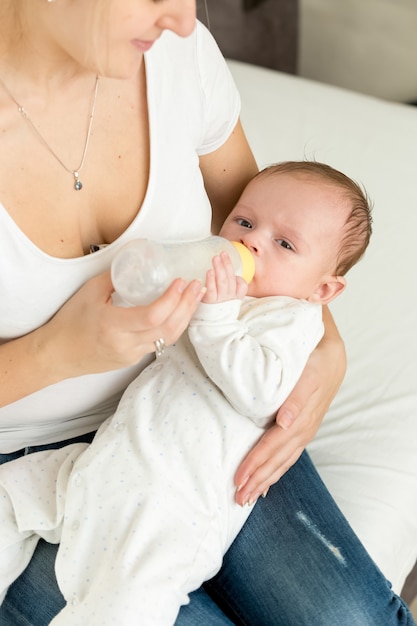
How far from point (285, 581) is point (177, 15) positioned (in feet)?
2.43

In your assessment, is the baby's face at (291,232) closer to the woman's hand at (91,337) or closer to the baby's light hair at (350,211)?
the baby's light hair at (350,211)

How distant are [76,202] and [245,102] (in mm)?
1002

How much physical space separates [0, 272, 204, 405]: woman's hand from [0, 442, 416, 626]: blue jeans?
10.7 inches

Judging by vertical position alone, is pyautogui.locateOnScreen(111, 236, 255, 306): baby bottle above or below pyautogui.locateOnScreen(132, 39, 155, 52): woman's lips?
below

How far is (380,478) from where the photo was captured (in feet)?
4.31

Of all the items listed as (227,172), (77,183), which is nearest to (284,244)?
(227,172)

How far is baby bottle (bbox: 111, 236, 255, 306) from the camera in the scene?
2.97 ft

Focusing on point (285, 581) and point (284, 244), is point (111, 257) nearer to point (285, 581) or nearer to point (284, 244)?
point (284, 244)

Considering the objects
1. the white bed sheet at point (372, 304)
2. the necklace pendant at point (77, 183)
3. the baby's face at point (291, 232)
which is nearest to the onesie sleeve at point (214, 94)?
the baby's face at point (291, 232)

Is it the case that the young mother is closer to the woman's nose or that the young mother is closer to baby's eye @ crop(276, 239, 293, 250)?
the woman's nose

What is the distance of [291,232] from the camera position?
1139 mm

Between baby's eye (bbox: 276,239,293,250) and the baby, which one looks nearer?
the baby

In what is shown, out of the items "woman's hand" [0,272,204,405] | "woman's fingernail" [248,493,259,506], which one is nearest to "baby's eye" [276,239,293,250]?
"woman's hand" [0,272,204,405]

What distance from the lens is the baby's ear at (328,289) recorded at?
118 cm
